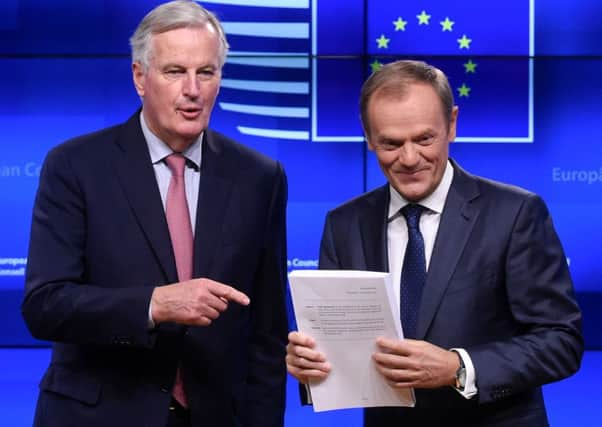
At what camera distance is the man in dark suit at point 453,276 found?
6.37 ft

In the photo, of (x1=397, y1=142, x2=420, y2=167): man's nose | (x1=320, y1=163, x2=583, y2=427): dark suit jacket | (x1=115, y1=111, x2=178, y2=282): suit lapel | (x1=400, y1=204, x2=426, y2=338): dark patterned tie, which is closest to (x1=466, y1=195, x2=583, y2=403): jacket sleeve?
(x1=320, y1=163, x2=583, y2=427): dark suit jacket

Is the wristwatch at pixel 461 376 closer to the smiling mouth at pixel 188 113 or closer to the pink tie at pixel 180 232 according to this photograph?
the pink tie at pixel 180 232

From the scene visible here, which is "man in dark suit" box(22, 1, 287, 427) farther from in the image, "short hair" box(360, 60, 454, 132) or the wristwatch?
the wristwatch

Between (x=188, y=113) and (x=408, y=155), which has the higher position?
(x=188, y=113)

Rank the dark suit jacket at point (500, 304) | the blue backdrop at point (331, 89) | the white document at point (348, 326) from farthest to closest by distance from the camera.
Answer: the blue backdrop at point (331, 89), the dark suit jacket at point (500, 304), the white document at point (348, 326)

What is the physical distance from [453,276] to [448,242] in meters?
0.07

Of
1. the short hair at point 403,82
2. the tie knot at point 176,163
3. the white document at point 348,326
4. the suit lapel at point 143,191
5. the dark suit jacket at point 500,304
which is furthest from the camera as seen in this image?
the tie knot at point 176,163

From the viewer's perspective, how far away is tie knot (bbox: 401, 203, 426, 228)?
210cm

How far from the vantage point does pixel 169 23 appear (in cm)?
229

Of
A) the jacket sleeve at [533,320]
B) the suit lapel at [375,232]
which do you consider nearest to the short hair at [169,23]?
the suit lapel at [375,232]

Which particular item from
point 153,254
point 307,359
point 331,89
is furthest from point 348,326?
point 331,89

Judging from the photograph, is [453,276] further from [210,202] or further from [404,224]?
[210,202]

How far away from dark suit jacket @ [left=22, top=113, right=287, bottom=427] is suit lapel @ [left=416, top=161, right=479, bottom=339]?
51cm

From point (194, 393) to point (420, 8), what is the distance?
108 inches
